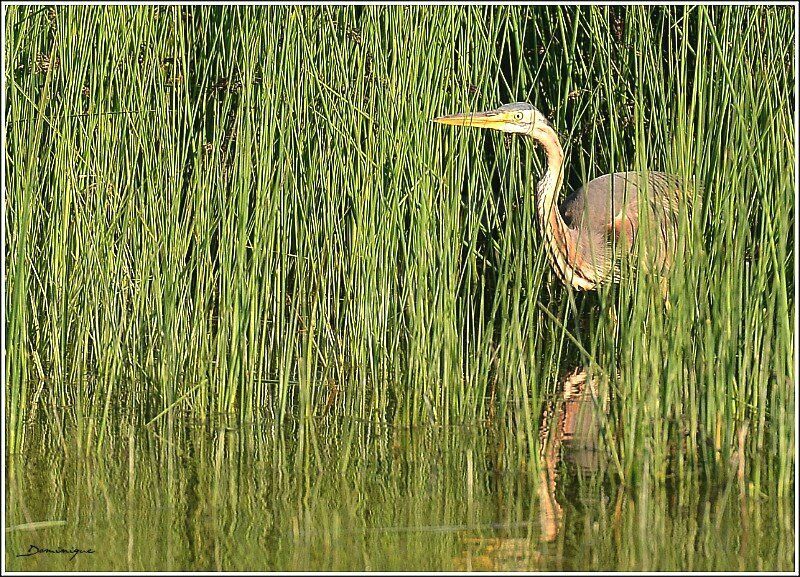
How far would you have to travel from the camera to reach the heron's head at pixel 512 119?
3.18m

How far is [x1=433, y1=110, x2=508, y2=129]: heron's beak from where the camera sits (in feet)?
9.39

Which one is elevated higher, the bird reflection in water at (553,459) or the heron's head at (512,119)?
the heron's head at (512,119)

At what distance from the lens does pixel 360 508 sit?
6.82 ft

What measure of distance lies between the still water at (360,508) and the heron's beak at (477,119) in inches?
31.8

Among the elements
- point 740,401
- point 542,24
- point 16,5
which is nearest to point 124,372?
point 16,5

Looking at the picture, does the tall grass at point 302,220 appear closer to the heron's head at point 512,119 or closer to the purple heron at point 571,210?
the heron's head at point 512,119

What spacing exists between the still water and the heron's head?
102cm

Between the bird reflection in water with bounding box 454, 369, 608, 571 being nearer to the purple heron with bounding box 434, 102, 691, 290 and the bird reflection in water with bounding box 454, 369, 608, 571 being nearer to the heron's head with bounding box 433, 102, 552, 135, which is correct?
the purple heron with bounding box 434, 102, 691, 290

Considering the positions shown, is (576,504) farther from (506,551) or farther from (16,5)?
(16,5)

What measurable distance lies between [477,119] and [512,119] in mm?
238

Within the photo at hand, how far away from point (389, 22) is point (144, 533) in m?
1.52
